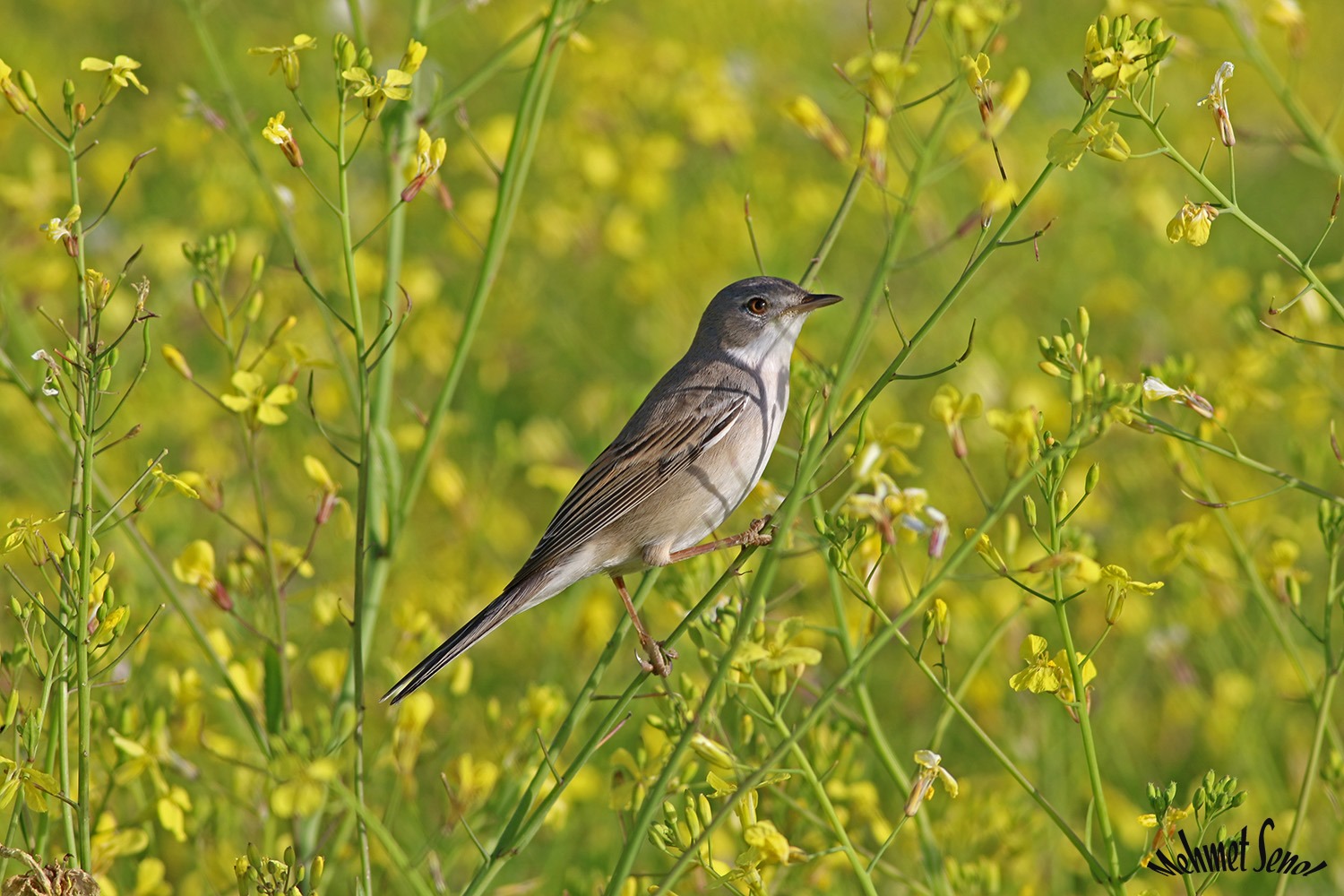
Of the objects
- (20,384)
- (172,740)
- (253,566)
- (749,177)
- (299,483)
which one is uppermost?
(749,177)

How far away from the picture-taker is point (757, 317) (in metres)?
4.54

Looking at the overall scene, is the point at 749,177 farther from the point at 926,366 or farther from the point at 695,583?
the point at 695,583

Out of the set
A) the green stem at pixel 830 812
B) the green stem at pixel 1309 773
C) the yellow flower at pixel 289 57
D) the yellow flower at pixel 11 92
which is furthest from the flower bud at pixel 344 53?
the green stem at pixel 1309 773

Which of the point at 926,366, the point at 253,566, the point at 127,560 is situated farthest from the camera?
the point at 926,366

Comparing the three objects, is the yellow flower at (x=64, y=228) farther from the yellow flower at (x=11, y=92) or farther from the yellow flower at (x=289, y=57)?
the yellow flower at (x=289, y=57)

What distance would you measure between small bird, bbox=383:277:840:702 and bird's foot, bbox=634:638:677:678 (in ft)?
0.10

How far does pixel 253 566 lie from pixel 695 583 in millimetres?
1334

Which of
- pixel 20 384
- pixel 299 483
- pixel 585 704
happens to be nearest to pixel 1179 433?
pixel 585 704

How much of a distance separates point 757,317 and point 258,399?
1.81m

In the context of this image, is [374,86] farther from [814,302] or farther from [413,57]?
[814,302]

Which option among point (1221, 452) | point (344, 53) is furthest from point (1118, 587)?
point (344, 53)

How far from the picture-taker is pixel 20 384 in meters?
3.43

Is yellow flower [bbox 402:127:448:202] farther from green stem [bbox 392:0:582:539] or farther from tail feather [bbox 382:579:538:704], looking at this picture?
tail feather [bbox 382:579:538:704]

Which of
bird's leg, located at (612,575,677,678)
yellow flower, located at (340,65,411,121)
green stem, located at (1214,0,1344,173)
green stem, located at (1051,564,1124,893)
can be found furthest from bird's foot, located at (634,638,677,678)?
green stem, located at (1214,0,1344,173)
